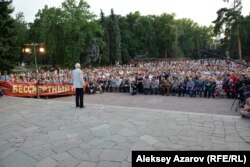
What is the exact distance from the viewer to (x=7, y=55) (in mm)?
21859

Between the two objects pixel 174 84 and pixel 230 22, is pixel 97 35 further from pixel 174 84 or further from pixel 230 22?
pixel 174 84

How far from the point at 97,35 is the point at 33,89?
33.8m

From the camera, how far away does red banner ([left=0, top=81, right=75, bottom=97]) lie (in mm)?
15148

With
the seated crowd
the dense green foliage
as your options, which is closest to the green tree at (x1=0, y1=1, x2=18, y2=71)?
the dense green foliage

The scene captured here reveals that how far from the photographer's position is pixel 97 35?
48438 mm

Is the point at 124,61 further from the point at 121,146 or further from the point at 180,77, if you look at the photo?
the point at 121,146

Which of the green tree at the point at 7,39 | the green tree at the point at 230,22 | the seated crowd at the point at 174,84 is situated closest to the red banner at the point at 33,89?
the seated crowd at the point at 174,84

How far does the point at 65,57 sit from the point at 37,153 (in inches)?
1614

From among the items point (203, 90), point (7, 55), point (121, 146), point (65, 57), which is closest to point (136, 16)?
point (65, 57)

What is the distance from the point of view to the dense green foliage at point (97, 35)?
37269 millimetres

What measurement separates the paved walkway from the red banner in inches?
311

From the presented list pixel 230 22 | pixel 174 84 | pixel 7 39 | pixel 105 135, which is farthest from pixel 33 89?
pixel 230 22

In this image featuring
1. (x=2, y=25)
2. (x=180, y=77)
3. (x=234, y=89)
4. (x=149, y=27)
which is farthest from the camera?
(x=149, y=27)

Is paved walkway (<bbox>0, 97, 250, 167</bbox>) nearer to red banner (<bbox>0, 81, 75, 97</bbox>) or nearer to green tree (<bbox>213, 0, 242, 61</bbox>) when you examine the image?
red banner (<bbox>0, 81, 75, 97</bbox>)
